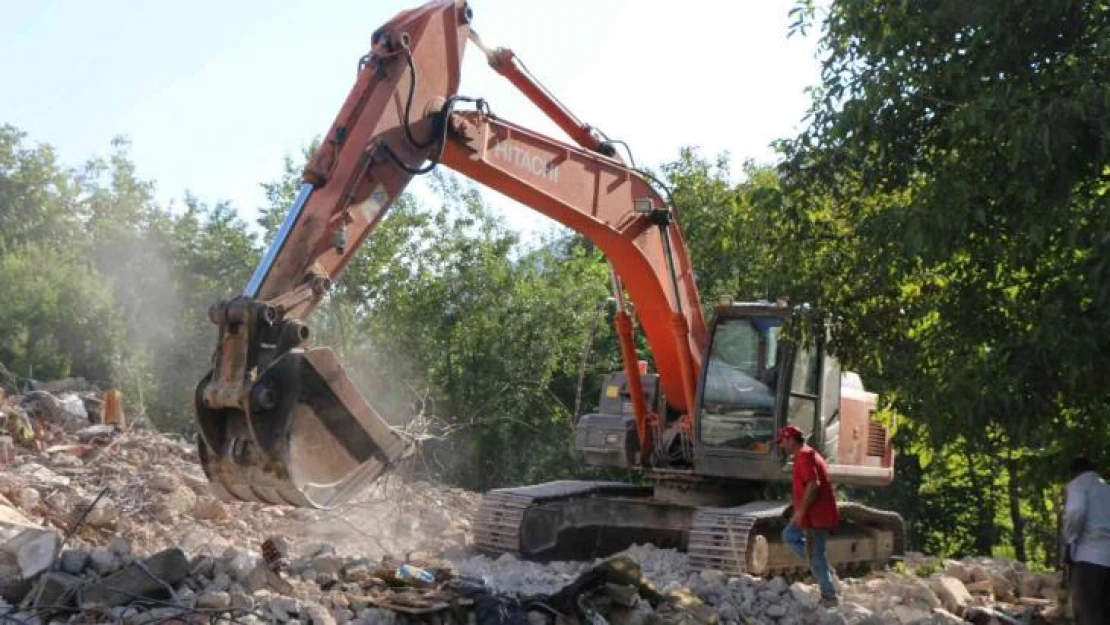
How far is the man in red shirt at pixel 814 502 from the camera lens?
10.7 m

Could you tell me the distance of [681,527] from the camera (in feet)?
41.9

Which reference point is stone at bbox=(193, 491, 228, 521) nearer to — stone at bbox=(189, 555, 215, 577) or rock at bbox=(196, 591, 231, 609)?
stone at bbox=(189, 555, 215, 577)

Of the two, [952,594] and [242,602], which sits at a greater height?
[952,594]

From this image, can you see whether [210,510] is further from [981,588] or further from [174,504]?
[981,588]

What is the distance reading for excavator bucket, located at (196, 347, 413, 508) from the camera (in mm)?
7625

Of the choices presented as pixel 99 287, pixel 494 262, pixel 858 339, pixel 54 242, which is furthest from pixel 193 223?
pixel 858 339

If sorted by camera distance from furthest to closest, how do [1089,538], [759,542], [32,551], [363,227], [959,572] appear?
[959,572] < [759,542] < [1089,538] < [363,227] < [32,551]

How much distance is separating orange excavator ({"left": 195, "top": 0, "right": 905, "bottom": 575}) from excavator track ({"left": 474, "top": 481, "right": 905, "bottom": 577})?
0.9 inches

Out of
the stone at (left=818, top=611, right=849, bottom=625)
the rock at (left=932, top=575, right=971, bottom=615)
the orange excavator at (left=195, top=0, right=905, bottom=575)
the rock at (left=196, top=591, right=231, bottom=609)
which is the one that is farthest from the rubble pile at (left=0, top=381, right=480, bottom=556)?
the rock at (left=932, top=575, right=971, bottom=615)

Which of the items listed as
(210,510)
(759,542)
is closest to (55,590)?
(210,510)

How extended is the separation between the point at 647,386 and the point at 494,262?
1382 cm

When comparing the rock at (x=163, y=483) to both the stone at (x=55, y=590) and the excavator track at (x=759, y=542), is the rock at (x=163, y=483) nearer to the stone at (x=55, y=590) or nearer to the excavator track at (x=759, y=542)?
the stone at (x=55, y=590)

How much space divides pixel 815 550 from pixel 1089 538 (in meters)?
2.20

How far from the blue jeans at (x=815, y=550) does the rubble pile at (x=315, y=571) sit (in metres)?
0.20
